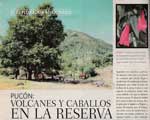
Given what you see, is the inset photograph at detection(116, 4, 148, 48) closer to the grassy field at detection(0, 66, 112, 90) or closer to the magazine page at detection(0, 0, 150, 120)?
the magazine page at detection(0, 0, 150, 120)

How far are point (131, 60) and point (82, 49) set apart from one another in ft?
0.65

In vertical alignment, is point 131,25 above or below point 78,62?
above

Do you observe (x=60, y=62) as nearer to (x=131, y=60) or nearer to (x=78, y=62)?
(x=78, y=62)

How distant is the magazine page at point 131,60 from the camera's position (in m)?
1.32

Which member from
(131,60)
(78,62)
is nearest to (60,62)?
(78,62)

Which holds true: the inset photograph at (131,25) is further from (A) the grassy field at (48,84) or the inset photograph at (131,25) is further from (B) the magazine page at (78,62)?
(A) the grassy field at (48,84)

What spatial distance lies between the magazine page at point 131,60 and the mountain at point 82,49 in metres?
0.05

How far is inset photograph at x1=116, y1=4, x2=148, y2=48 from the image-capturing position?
4.34 ft

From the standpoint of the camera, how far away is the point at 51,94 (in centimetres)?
132

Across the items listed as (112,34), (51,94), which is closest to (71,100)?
(51,94)

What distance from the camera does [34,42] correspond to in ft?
4.39

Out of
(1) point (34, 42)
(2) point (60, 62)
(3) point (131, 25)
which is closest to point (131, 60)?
(3) point (131, 25)

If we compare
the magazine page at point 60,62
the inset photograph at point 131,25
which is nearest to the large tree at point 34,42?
the magazine page at point 60,62

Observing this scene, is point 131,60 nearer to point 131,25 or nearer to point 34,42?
point 131,25
